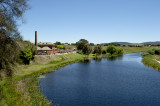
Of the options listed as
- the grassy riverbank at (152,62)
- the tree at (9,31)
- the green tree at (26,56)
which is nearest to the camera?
the tree at (9,31)

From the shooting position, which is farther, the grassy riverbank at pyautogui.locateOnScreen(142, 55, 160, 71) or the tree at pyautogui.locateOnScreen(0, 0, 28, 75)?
the grassy riverbank at pyautogui.locateOnScreen(142, 55, 160, 71)

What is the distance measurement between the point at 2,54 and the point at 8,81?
39.7 feet

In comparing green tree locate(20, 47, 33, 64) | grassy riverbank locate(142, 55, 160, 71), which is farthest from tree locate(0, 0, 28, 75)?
grassy riverbank locate(142, 55, 160, 71)

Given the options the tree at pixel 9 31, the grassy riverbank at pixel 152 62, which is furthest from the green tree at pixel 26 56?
the grassy riverbank at pixel 152 62

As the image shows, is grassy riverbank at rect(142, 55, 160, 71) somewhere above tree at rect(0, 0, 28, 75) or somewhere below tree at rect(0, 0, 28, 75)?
below

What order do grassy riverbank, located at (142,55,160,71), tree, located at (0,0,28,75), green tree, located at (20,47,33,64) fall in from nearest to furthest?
1. tree, located at (0,0,28,75)
2. green tree, located at (20,47,33,64)
3. grassy riverbank, located at (142,55,160,71)

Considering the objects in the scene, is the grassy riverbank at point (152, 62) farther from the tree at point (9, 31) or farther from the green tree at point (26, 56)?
the tree at point (9, 31)

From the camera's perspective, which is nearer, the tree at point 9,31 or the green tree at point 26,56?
the tree at point 9,31

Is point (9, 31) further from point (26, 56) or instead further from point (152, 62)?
point (152, 62)

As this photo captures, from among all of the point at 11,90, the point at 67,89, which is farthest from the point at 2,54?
the point at 67,89

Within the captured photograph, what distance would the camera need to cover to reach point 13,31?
17219 millimetres

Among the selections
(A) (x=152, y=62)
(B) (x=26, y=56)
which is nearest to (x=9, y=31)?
(B) (x=26, y=56)

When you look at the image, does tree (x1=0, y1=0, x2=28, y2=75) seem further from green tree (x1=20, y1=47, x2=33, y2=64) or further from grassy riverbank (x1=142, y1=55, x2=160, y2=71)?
grassy riverbank (x1=142, y1=55, x2=160, y2=71)

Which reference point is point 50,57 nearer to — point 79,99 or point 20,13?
point 79,99
